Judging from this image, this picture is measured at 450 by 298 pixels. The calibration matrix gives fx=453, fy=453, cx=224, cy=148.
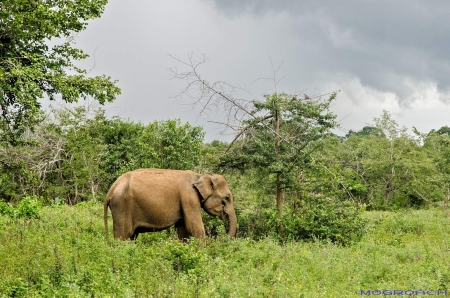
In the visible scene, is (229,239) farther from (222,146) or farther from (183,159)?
(183,159)

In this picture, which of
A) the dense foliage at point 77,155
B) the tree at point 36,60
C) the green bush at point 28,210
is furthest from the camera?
the dense foliage at point 77,155

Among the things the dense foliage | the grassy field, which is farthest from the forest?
the dense foliage

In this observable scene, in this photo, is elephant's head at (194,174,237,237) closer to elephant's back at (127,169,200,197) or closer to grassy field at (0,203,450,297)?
elephant's back at (127,169,200,197)

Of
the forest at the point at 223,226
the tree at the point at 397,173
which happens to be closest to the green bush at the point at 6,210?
the forest at the point at 223,226

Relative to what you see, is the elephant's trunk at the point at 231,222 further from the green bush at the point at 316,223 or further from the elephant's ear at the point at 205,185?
the green bush at the point at 316,223

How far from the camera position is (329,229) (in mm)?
13461

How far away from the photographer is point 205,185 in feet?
40.2

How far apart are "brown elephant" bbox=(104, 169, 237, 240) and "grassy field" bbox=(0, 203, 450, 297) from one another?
3.30 ft

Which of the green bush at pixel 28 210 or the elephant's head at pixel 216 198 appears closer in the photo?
the elephant's head at pixel 216 198

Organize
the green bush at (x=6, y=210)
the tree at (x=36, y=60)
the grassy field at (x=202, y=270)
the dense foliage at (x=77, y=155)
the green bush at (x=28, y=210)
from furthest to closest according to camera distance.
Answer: the dense foliage at (x=77, y=155)
the green bush at (x=6, y=210)
the green bush at (x=28, y=210)
the tree at (x=36, y=60)
the grassy field at (x=202, y=270)

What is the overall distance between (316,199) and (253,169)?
2.23m

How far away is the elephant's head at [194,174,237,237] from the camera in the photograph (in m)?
12.2

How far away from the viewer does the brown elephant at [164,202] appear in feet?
37.4

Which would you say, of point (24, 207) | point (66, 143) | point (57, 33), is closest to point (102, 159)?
point (66, 143)
